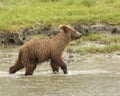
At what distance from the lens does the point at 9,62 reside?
14789mm

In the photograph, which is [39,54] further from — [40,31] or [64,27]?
[40,31]

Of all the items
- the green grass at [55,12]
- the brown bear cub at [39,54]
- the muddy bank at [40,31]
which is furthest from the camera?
the green grass at [55,12]

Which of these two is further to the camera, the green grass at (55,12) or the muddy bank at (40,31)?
the green grass at (55,12)

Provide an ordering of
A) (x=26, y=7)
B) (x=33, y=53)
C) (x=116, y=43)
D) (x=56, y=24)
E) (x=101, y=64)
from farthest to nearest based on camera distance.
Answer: (x=26, y=7)
(x=56, y=24)
(x=116, y=43)
(x=101, y=64)
(x=33, y=53)

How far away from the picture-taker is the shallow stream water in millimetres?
10797

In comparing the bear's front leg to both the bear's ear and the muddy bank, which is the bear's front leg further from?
the muddy bank

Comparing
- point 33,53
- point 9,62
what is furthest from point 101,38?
→ point 33,53

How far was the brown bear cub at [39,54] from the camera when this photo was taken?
12.9m

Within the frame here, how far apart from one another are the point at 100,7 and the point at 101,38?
2824mm

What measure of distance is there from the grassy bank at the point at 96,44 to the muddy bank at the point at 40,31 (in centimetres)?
50

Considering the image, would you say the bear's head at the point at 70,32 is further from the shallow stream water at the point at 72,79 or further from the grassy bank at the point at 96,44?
the grassy bank at the point at 96,44

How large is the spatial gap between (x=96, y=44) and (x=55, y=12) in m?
2.76

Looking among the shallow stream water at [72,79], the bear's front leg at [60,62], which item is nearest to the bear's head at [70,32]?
the shallow stream water at [72,79]

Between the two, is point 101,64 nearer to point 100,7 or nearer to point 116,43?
point 116,43
